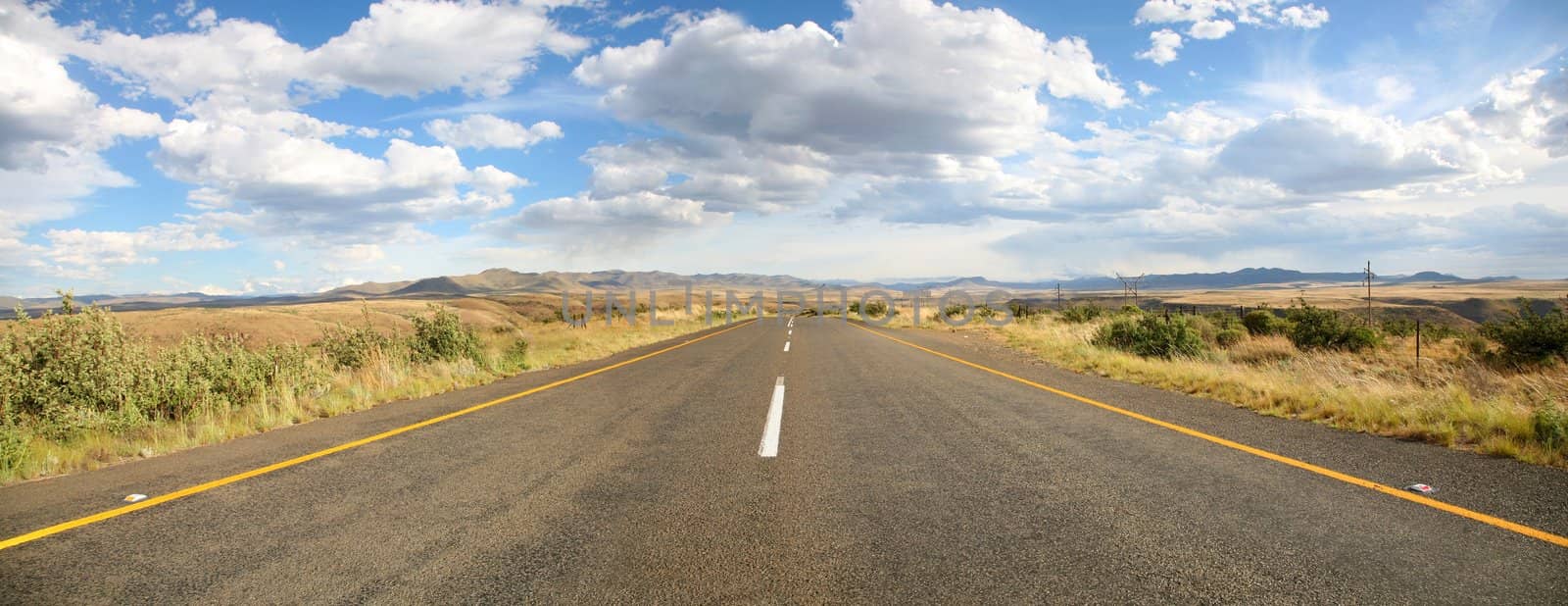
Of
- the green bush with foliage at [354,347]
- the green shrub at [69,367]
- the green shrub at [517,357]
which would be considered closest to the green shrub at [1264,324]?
the green shrub at [517,357]

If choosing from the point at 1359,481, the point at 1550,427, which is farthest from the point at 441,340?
the point at 1550,427

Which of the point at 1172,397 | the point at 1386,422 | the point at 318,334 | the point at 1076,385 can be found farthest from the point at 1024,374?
the point at 318,334

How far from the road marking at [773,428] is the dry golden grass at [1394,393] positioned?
587 cm

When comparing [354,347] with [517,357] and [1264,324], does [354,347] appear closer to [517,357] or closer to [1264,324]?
[517,357]

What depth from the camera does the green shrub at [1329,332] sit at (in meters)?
20.2

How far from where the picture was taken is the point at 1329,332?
20.8m

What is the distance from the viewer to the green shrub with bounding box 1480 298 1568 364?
14406mm

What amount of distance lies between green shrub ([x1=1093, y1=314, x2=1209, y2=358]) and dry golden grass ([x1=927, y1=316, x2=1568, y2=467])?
0.72 meters

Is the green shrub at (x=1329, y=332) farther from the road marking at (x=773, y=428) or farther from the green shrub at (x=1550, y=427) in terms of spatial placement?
the road marking at (x=773, y=428)

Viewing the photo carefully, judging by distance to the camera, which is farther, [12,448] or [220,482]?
[12,448]

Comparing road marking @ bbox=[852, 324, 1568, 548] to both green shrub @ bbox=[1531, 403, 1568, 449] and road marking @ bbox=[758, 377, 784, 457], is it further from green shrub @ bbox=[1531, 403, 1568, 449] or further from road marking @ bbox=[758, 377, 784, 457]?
road marking @ bbox=[758, 377, 784, 457]

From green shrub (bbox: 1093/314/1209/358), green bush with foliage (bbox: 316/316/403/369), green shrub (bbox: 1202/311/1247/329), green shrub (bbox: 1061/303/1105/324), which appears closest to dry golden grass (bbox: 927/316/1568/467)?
green shrub (bbox: 1093/314/1209/358)

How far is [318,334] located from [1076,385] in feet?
137

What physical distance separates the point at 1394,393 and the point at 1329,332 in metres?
14.8
